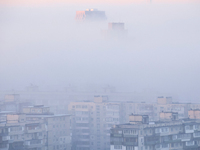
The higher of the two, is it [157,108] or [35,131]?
[157,108]

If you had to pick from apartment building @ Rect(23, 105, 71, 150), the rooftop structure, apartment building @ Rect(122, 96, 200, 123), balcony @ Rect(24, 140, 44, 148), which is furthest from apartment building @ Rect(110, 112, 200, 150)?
the rooftop structure

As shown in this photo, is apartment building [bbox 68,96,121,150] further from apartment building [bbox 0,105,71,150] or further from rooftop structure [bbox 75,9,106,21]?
rooftop structure [bbox 75,9,106,21]

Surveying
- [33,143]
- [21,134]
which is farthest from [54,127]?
[21,134]

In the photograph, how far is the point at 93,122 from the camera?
194ft

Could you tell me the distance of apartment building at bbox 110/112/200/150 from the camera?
36719mm

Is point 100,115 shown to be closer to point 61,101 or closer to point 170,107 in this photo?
point 170,107

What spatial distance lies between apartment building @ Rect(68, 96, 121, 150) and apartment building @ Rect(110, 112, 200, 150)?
15.9 meters

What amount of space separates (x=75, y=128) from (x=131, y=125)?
21464 mm

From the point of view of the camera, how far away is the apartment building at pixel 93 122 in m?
57.4

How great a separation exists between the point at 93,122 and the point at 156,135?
70.8ft

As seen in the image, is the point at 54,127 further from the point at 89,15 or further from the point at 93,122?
the point at 89,15

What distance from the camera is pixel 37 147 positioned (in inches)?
1663

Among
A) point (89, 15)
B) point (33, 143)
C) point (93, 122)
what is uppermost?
point (89, 15)

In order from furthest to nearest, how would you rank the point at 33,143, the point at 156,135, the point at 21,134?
the point at 33,143 → the point at 21,134 → the point at 156,135
